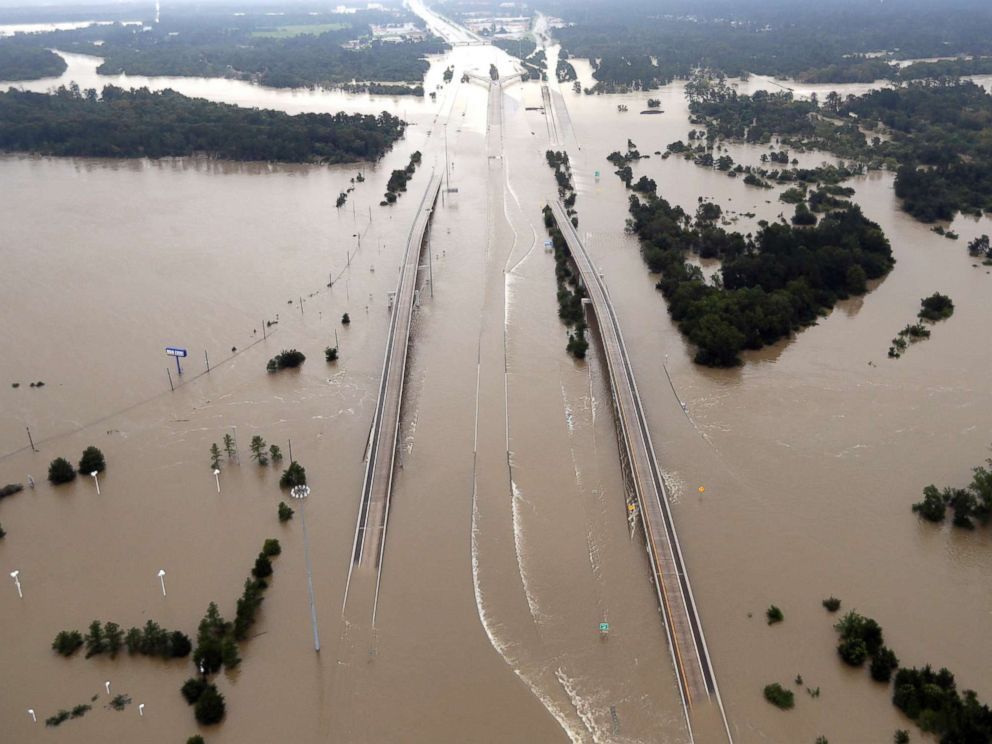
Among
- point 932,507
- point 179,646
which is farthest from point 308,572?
point 932,507

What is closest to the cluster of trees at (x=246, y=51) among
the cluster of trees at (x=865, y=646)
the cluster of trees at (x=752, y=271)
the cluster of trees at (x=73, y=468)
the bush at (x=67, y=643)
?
the cluster of trees at (x=752, y=271)

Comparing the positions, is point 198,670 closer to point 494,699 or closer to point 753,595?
point 494,699

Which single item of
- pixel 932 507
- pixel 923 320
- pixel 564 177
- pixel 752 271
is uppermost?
pixel 564 177

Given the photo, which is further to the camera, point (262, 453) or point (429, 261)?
point (429, 261)

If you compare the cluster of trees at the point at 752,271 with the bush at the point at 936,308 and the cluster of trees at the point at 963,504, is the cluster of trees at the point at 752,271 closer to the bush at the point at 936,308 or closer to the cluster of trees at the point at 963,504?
the bush at the point at 936,308

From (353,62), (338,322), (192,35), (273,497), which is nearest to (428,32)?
(192,35)

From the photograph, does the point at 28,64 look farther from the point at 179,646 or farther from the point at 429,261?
the point at 179,646

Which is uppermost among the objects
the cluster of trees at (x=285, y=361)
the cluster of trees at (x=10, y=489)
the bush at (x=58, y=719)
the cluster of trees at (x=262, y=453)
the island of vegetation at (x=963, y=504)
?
the cluster of trees at (x=285, y=361)
